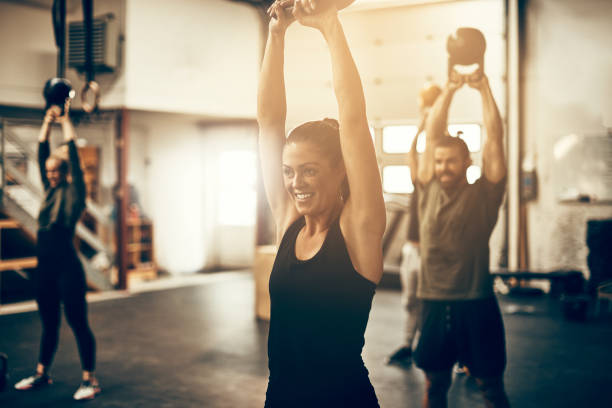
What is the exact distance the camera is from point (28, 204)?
316 inches

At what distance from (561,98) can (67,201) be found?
6.18 metres

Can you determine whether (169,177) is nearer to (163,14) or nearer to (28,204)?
(28,204)

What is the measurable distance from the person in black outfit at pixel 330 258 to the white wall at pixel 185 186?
26.2 ft

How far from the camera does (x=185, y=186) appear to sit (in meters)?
9.50

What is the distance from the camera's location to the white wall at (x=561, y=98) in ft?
23.4

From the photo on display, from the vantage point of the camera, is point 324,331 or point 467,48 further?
point 467,48

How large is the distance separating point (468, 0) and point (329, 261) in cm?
734

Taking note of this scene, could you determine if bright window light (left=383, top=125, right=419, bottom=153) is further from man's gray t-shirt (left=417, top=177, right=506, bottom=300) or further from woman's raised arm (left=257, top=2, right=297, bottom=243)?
woman's raised arm (left=257, top=2, right=297, bottom=243)

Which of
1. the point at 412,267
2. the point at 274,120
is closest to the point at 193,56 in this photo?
the point at 412,267

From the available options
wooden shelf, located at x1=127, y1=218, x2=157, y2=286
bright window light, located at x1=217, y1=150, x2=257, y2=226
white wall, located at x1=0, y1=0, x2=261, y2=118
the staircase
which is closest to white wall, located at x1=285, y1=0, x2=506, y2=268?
white wall, located at x1=0, y1=0, x2=261, y2=118

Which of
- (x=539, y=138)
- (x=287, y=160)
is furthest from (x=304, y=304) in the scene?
(x=539, y=138)

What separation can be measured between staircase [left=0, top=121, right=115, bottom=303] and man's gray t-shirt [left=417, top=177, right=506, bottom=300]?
512 centimetres

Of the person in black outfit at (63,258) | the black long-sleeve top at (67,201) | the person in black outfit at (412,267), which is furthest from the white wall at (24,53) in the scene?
the person in black outfit at (412,267)

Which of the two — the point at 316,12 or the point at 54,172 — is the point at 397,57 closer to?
the point at 54,172
